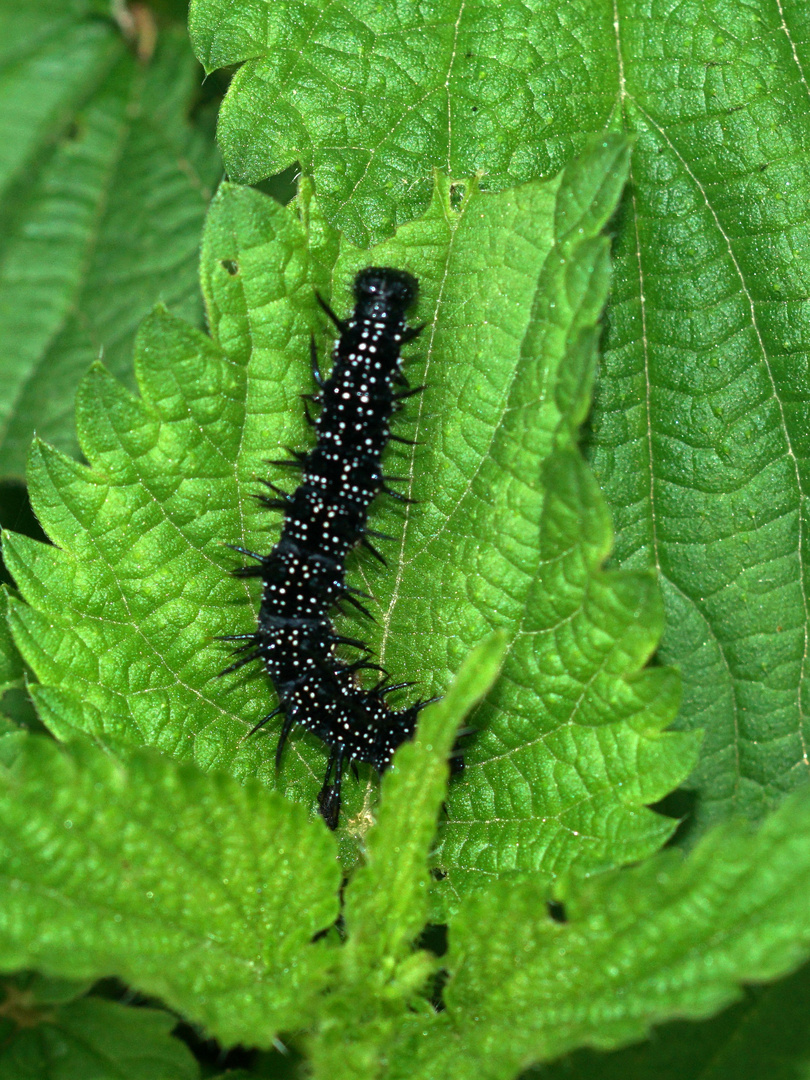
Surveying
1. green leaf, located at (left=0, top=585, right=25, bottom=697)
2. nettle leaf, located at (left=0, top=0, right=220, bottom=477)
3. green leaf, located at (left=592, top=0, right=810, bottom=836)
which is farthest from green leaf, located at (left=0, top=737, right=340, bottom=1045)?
nettle leaf, located at (left=0, top=0, right=220, bottom=477)

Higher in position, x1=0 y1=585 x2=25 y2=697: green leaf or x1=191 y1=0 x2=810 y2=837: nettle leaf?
x1=191 y1=0 x2=810 y2=837: nettle leaf

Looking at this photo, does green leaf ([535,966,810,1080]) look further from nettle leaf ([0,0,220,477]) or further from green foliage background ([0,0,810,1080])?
nettle leaf ([0,0,220,477])

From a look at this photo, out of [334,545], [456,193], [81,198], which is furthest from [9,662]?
[81,198]

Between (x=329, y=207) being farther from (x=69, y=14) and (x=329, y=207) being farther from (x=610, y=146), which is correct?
(x=69, y=14)

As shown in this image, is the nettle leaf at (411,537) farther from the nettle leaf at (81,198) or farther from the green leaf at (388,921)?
the nettle leaf at (81,198)

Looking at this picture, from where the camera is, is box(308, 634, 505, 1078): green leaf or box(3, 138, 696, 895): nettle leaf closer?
box(308, 634, 505, 1078): green leaf

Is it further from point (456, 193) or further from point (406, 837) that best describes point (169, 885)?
point (456, 193)

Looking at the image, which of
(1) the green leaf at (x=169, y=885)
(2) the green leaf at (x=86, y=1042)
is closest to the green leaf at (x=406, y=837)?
(1) the green leaf at (x=169, y=885)
